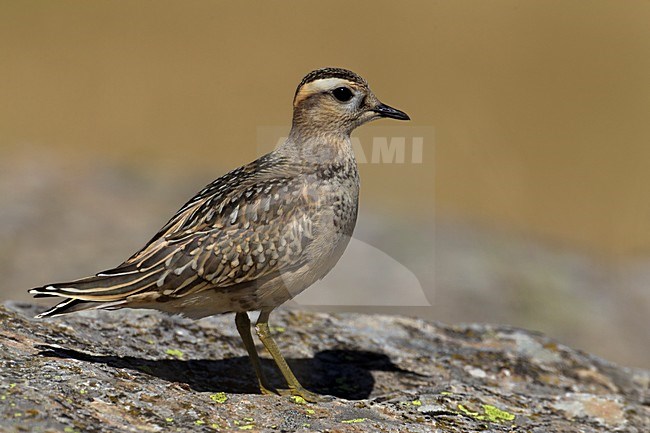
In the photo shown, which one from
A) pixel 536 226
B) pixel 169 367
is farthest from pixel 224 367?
pixel 536 226

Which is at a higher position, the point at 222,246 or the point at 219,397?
the point at 222,246

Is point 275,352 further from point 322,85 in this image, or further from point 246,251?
point 322,85

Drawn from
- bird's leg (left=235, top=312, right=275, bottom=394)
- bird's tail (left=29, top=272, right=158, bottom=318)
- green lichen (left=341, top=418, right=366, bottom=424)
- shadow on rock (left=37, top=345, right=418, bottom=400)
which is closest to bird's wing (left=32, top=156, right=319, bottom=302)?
bird's tail (left=29, top=272, right=158, bottom=318)

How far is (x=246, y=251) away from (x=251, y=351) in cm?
121

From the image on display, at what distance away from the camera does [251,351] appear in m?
9.58

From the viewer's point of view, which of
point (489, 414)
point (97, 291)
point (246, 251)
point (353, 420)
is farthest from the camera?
point (489, 414)

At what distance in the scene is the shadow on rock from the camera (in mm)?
8711

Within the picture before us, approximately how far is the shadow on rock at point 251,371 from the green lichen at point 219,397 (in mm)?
348

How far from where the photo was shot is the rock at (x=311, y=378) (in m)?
7.48

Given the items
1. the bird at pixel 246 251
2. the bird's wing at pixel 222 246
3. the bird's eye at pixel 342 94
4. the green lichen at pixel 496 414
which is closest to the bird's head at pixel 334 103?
the bird's eye at pixel 342 94

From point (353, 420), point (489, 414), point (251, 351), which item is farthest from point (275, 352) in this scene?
point (489, 414)

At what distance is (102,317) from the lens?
10586 millimetres

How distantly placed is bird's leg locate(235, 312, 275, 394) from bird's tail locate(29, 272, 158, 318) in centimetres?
126

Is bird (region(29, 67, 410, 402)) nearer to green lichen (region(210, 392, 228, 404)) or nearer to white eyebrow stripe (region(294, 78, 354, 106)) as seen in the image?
white eyebrow stripe (region(294, 78, 354, 106))
